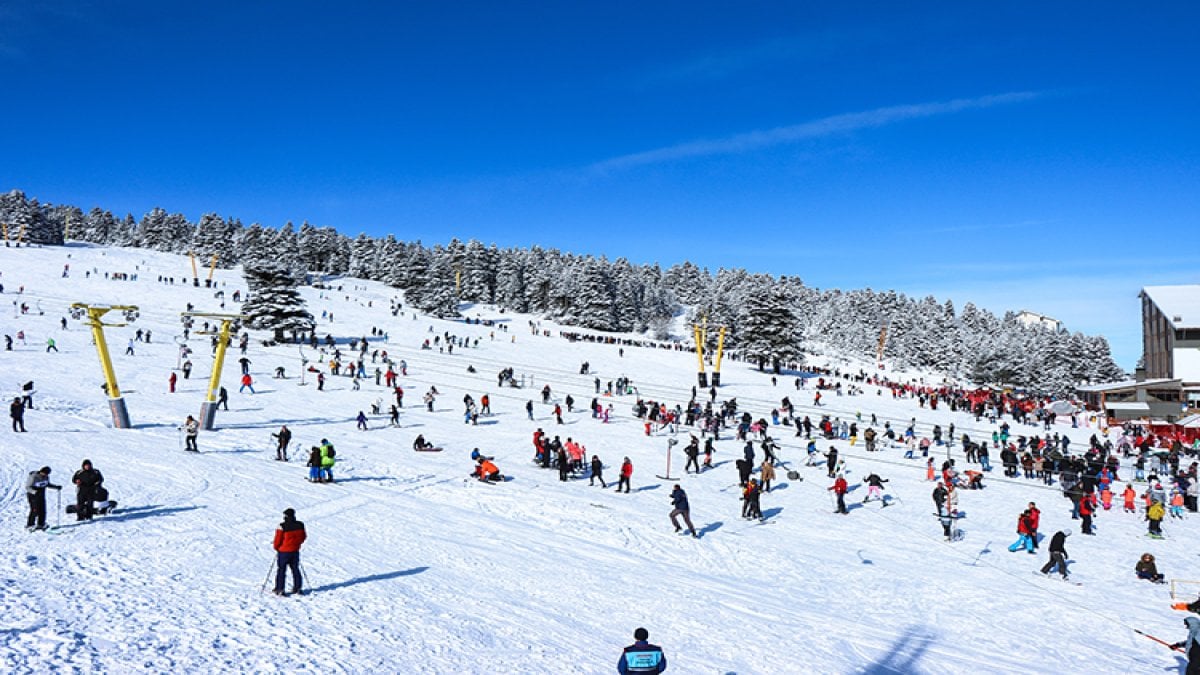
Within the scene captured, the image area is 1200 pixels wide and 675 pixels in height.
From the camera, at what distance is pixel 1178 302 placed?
64.2 meters

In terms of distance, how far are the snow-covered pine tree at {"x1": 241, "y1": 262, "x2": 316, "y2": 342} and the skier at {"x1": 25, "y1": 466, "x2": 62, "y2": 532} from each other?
40900 mm

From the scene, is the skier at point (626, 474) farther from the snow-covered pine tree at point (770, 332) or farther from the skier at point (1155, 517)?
the snow-covered pine tree at point (770, 332)

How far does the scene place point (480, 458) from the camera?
22.9m

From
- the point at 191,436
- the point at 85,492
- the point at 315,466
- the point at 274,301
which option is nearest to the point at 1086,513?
the point at 315,466

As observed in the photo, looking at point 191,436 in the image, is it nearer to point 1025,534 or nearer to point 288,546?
point 288,546

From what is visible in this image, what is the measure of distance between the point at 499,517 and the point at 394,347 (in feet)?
128

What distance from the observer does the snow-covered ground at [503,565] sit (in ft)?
32.0

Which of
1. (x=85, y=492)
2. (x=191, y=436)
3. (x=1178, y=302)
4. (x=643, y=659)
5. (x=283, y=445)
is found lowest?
(x=643, y=659)

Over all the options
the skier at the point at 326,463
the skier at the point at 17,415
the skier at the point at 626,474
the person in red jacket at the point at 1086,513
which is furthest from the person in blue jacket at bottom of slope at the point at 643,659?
the skier at the point at 17,415

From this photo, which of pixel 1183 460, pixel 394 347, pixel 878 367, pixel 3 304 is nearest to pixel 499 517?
pixel 1183 460

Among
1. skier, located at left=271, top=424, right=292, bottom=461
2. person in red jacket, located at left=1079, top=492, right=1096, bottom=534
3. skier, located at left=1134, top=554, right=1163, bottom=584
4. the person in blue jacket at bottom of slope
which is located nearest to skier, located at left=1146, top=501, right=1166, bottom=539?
person in red jacket, located at left=1079, top=492, right=1096, bottom=534

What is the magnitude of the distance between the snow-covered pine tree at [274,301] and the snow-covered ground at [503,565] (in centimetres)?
1942

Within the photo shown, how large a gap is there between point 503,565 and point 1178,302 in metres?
73.0

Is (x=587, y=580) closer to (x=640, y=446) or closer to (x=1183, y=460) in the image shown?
(x=640, y=446)
